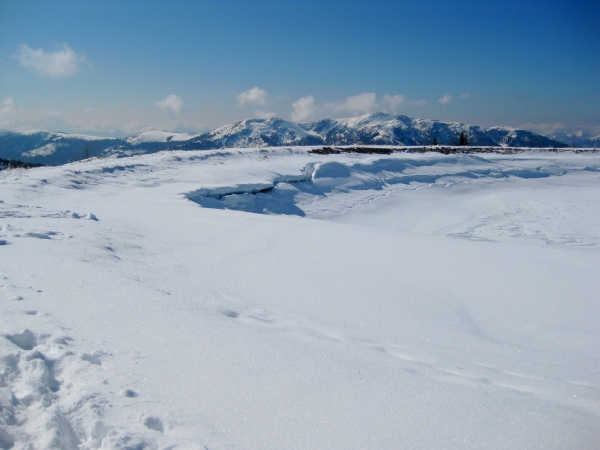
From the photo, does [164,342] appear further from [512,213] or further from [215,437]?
[512,213]

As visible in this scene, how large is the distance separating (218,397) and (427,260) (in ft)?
15.5

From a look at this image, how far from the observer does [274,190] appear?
16.9 meters

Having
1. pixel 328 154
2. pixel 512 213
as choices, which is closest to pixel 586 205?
pixel 512 213

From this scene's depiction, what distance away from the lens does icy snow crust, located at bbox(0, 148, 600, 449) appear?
244 centimetres

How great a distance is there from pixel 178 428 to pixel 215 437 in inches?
10.4

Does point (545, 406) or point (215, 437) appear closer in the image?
point (215, 437)

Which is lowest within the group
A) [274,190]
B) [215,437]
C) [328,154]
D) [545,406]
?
[545,406]

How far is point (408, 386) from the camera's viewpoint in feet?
9.90

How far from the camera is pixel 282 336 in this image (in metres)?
3.82

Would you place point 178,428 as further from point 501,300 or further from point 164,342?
point 501,300

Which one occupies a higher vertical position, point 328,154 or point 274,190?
point 328,154

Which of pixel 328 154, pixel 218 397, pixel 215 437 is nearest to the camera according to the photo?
pixel 215 437

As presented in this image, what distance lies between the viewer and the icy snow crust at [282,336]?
2.44m

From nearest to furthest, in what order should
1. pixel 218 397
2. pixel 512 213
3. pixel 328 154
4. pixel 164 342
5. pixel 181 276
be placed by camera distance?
pixel 218 397 < pixel 164 342 < pixel 181 276 < pixel 512 213 < pixel 328 154
